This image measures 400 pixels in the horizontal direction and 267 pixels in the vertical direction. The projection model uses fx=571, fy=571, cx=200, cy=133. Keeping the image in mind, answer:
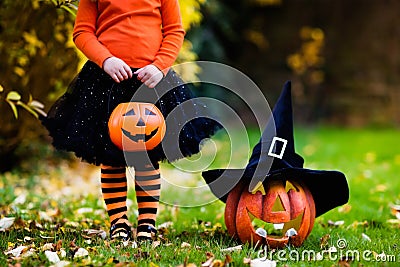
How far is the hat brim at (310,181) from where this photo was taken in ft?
8.27

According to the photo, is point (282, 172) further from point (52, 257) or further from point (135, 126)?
point (52, 257)

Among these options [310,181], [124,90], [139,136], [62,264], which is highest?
[124,90]

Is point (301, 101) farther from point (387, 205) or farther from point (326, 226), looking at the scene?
point (326, 226)

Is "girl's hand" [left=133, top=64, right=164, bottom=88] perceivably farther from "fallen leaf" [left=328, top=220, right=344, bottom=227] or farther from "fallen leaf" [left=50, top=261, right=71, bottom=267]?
"fallen leaf" [left=328, top=220, right=344, bottom=227]

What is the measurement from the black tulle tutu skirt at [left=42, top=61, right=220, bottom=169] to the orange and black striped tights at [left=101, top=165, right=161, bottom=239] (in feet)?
0.36

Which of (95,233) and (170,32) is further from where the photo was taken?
(95,233)

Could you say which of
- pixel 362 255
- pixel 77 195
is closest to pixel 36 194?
pixel 77 195

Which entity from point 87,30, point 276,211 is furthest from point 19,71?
point 276,211

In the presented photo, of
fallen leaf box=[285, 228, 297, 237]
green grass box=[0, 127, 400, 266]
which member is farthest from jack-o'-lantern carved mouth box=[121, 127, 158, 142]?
fallen leaf box=[285, 228, 297, 237]

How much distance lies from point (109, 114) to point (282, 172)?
31.2 inches

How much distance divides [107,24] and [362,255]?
4.83 feet

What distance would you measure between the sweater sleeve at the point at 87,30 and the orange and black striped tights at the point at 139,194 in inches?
21.0

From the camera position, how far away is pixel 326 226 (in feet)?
10.2

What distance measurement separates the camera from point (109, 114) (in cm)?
247
